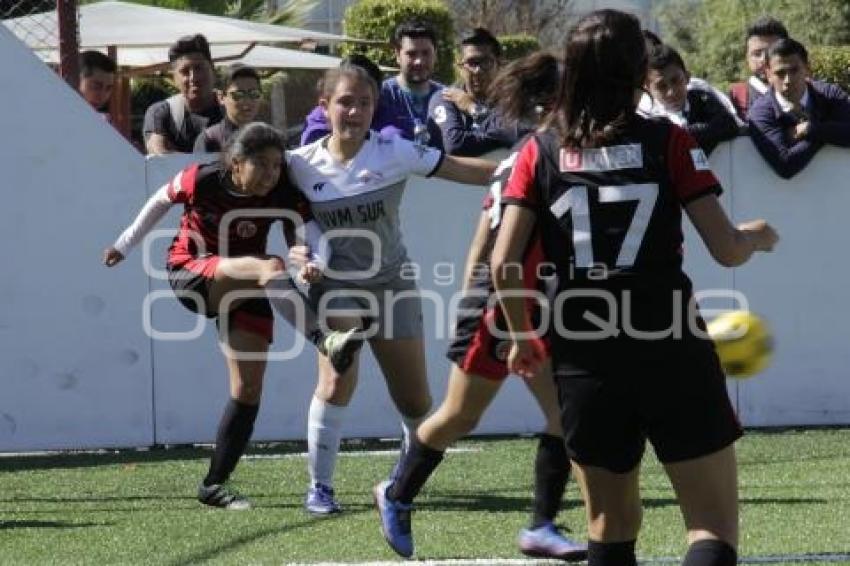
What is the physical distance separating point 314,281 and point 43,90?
11.3 feet

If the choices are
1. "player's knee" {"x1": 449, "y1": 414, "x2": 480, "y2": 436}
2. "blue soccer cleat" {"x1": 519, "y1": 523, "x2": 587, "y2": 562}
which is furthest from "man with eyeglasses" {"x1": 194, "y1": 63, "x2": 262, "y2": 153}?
"blue soccer cleat" {"x1": 519, "y1": 523, "x2": 587, "y2": 562}

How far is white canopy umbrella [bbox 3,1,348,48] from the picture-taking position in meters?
19.0

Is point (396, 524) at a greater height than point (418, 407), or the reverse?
point (418, 407)

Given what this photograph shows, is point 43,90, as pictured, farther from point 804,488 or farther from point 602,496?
point 602,496

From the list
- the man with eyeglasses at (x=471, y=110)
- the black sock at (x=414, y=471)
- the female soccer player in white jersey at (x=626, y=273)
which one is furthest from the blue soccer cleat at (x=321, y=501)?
the female soccer player in white jersey at (x=626, y=273)

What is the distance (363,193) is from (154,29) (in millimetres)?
12815

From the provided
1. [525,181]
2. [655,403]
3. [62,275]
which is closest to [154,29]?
[62,275]

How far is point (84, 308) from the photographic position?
1023cm

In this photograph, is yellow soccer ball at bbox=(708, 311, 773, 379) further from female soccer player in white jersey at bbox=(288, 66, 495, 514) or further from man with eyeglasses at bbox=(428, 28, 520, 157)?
man with eyeglasses at bbox=(428, 28, 520, 157)

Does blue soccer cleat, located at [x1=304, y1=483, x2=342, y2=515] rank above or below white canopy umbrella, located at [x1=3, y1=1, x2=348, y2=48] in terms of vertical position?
below

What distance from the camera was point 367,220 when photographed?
746 centimetres

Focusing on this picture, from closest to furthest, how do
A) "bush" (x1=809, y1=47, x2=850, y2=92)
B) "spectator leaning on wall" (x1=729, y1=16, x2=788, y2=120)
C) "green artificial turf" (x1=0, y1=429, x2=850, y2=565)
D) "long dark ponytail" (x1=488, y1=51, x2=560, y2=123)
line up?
"long dark ponytail" (x1=488, y1=51, x2=560, y2=123), "green artificial turf" (x1=0, y1=429, x2=850, y2=565), "spectator leaning on wall" (x1=729, y1=16, x2=788, y2=120), "bush" (x1=809, y1=47, x2=850, y2=92)

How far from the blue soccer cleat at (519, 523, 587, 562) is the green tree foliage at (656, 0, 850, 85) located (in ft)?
69.0

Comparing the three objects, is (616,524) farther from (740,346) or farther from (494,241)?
(494,241)
